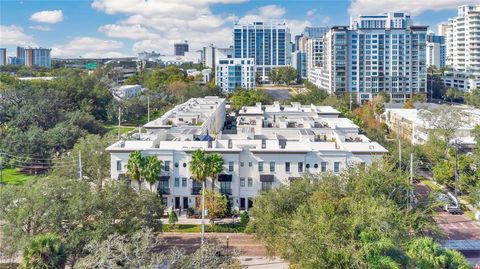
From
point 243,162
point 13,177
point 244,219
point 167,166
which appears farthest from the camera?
point 13,177

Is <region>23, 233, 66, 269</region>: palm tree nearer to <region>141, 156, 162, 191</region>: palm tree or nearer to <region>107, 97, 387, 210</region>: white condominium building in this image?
<region>141, 156, 162, 191</region>: palm tree

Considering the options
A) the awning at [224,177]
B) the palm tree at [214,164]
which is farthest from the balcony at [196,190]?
the palm tree at [214,164]

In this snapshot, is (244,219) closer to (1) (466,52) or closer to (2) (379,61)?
(2) (379,61)

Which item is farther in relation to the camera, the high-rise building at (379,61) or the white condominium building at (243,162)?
the high-rise building at (379,61)

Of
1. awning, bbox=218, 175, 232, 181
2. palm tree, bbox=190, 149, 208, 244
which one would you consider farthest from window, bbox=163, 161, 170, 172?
awning, bbox=218, 175, 232, 181

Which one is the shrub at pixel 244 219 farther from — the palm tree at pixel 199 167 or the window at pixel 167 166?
the window at pixel 167 166

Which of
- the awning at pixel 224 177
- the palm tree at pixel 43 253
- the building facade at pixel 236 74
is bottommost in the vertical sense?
the palm tree at pixel 43 253

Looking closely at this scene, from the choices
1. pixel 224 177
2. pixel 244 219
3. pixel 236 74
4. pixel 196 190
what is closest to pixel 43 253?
pixel 244 219
